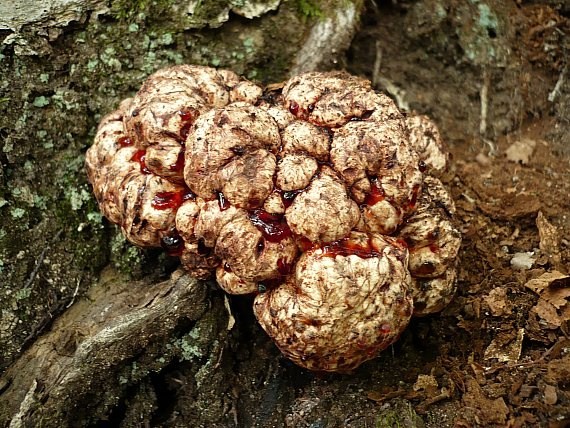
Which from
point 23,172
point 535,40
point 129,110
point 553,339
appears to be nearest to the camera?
point 553,339

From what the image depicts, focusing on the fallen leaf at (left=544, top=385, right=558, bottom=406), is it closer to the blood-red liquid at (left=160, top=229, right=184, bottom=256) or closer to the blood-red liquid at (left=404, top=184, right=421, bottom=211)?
the blood-red liquid at (left=404, top=184, right=421, bottom=211)

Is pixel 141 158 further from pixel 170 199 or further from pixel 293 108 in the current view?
pixel 293 108

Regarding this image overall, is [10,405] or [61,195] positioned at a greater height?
[61,195]

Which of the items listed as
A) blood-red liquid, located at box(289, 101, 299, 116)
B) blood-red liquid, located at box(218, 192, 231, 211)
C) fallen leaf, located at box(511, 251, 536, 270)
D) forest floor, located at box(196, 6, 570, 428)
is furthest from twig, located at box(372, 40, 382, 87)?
blood-red liquid, located at box(218, 192, 231, 211)

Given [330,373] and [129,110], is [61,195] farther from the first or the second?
[330,373]

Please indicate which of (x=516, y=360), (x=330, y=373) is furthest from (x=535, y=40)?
(x=330, y=373)

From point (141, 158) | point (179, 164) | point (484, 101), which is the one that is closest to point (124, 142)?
point (141, 158)
